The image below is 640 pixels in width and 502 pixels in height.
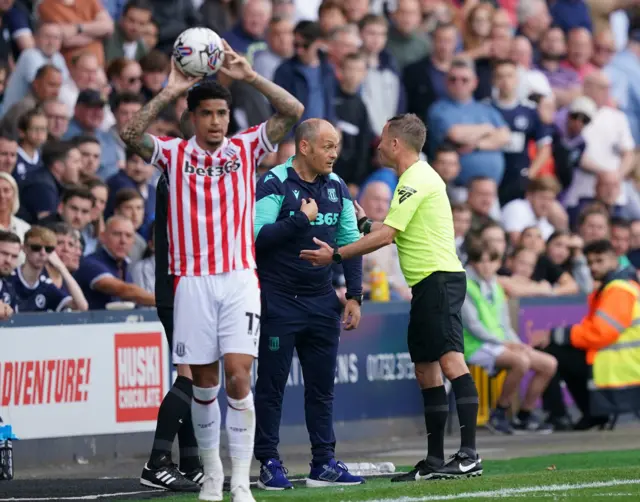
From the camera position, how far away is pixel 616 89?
21922 millimetres

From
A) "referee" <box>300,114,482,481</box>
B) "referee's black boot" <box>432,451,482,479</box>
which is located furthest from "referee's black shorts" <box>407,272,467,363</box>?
"referee's black boot" <box>432,451,482,479</box>

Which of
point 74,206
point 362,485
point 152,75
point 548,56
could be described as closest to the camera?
point 362,485

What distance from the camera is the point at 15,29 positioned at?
15.9 meters

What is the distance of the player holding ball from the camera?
28.4ft

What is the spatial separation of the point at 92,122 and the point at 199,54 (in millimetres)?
6536

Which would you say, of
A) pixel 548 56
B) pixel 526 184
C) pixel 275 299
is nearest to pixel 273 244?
pixel 275 299

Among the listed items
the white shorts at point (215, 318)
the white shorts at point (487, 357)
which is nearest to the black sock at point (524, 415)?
the white shorts at point (487, 357)

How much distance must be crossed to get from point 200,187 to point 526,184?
1035 cm

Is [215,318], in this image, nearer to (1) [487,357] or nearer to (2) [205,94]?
(2) [205,94]

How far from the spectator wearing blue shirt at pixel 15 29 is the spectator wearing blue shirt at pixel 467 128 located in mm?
4993

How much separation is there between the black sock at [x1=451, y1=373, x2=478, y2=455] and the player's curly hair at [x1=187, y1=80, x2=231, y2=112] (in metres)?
2.49

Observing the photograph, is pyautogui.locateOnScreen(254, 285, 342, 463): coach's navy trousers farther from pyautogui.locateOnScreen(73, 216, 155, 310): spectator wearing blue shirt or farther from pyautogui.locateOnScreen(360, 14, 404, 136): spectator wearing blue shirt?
pyautogui.locateOnScreen(360, 14, 404, 136): spectator wearing blue shirt

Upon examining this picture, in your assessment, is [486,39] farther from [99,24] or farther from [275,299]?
[275,299]

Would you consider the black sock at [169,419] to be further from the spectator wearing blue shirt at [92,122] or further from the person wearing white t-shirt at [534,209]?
the person wearing white t-shirt at [534,209]
